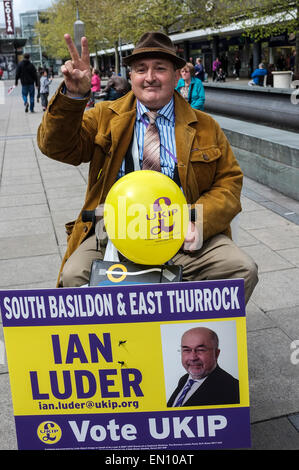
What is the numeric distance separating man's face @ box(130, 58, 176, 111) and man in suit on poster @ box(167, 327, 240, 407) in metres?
1.33

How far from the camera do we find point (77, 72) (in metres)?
2.23

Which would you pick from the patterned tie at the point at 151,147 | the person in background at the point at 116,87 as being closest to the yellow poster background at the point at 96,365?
the patterned tie at the point at 151,147

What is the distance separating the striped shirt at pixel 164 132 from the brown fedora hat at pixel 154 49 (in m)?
0.22

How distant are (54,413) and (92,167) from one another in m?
1.31

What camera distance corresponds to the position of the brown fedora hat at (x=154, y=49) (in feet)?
8.21

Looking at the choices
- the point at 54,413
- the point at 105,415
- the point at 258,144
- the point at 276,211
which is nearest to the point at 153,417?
the point at 105,415

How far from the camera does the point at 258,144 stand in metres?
7.37

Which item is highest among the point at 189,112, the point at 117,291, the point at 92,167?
the point at 189,112

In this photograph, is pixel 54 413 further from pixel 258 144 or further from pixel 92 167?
pixel 258 144

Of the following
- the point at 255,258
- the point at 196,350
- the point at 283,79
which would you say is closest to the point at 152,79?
the point at 196,350

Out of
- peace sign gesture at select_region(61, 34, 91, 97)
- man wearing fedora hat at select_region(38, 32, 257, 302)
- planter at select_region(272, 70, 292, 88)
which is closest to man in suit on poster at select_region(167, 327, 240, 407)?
man wearing fedora hat at select_region(38, 32, 257, 302)

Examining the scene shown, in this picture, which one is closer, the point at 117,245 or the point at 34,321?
the point at 34,321

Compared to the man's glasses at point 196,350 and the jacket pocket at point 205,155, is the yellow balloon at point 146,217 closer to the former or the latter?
the man's glasses at point 196,350

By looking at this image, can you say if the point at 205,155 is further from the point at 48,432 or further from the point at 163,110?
the point at 48,432
